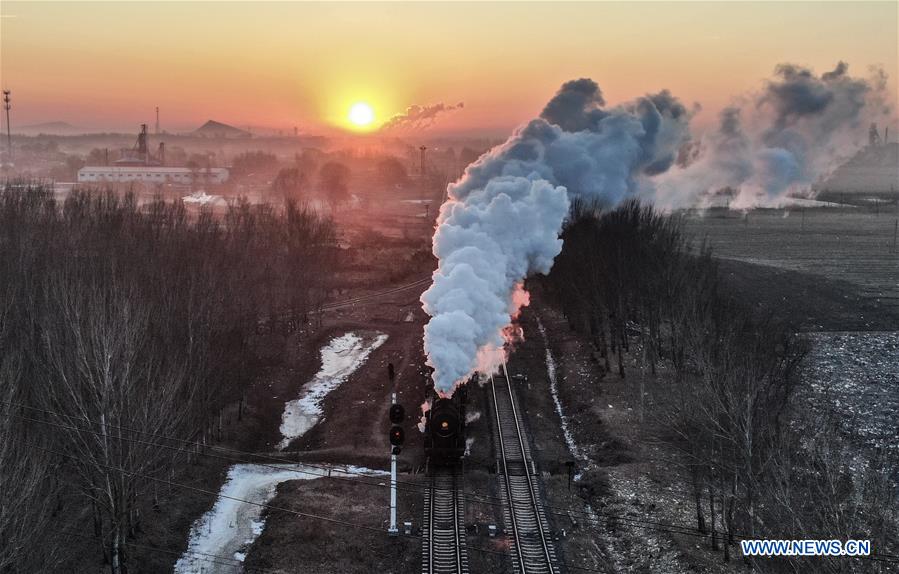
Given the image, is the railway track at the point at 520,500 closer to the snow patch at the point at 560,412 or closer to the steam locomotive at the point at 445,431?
the snow patch at the point at 560,412

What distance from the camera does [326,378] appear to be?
2080 inches

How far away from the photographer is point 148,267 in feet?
151

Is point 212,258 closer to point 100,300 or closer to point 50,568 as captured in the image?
point 100,300

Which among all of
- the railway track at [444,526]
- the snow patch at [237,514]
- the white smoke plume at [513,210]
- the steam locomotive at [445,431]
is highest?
the white smoke plume at [513,210]

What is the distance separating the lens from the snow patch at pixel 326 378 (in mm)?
43606

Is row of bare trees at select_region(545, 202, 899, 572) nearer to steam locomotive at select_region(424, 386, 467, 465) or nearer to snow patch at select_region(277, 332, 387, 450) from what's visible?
steam locomotive at select_region(424, 386, 467, 465)

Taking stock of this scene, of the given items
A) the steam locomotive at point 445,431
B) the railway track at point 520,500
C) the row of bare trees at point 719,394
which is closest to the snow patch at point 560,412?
the railway track at point 520,500

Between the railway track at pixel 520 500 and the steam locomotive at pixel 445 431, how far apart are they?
300cm

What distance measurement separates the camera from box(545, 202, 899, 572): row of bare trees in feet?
70.9

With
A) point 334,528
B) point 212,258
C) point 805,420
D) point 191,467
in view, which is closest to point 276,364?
point 212,258

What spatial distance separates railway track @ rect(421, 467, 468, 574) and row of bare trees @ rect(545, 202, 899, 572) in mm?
9695

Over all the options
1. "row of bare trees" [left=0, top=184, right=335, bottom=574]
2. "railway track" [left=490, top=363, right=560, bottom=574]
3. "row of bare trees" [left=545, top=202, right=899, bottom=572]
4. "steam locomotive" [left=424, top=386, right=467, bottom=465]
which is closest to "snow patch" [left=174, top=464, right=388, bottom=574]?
"row of bare trees" [left=0, top=184, right=335, bottom=574]

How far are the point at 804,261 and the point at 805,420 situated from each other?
6691 centimetres

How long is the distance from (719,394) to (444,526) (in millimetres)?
12311
